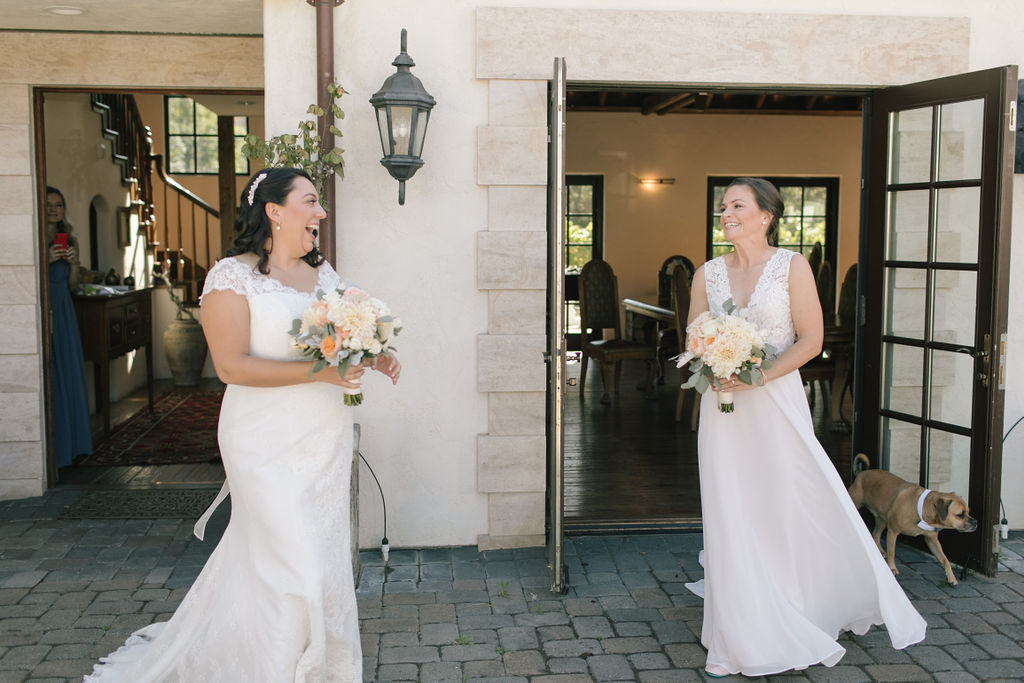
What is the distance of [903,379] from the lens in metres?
5.06

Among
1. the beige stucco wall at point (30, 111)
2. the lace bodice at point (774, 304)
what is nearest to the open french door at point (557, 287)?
the lace bodice at point (774, 304)

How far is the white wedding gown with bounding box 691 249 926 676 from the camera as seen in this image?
3811mm

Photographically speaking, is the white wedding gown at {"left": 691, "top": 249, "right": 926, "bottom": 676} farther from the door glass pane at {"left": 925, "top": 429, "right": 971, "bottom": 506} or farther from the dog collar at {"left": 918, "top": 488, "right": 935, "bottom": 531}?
the door glass pane at {"left": 925, "top": 429, "right": 971, "bottom": 506}

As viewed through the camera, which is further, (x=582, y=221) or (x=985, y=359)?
(x=582, y=221)

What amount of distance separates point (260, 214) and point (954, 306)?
3.33 meters

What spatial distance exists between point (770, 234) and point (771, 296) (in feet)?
0.98

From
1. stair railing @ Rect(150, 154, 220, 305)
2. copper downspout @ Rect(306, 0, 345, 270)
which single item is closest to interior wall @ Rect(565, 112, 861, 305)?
stair railing @ Rect(150, 154, 220, 305)

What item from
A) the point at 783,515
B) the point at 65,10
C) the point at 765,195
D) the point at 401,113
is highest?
the point at 65,10

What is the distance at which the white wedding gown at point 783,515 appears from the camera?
12.5ft

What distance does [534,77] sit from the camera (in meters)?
4.87

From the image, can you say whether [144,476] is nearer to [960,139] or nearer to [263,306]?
[263,306]

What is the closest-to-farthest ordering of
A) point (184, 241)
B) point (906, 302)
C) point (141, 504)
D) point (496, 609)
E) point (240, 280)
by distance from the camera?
point (240, 280), point (496, 609), point (906, 302), point (141, 504), point (184, 241)

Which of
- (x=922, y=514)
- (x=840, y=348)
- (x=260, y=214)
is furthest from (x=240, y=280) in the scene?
(x=840, y=348)

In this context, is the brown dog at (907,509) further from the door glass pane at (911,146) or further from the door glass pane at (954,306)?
the door glass pane at (911,146)
